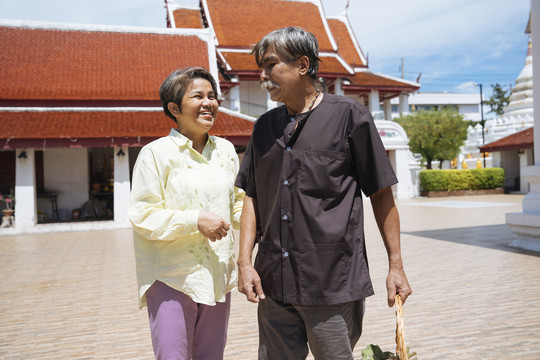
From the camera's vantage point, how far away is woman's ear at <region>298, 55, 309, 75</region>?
1.93 meters

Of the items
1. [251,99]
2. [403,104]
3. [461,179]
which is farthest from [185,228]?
[403,104]

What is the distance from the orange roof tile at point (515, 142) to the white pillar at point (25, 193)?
Result: 1968 centimetres

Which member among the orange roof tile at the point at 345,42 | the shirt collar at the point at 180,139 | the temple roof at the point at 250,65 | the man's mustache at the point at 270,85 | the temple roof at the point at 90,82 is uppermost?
the orange roof tile at the point at 345,42

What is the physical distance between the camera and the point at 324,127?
190 centimetres

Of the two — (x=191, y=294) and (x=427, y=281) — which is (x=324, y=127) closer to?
(x=191, y=294)

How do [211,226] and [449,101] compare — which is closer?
[211,226]

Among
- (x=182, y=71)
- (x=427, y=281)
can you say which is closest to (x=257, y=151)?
(x=182, y=71)

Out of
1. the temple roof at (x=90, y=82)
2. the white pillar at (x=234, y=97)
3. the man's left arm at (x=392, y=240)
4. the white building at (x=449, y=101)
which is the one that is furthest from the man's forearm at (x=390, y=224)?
the white building at (x=449, y=101)

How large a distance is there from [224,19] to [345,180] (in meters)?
24.0

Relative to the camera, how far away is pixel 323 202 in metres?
1.85

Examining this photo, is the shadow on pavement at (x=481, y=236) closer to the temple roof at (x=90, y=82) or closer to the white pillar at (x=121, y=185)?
the temple roof at (x=90, y=82)

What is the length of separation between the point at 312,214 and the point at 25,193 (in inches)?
529

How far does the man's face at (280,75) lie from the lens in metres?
1.92

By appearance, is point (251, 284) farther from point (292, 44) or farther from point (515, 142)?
point (515, 142)
